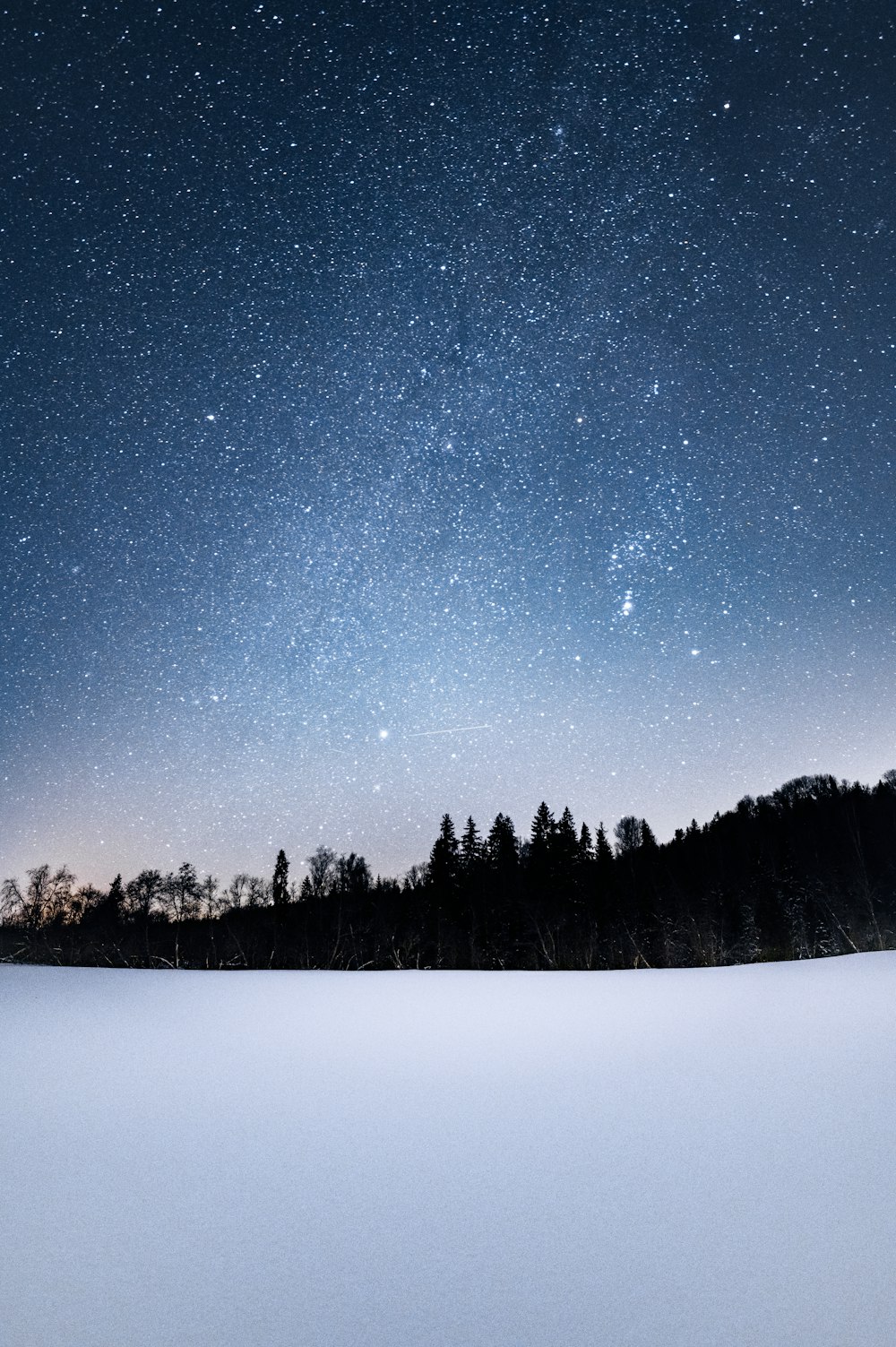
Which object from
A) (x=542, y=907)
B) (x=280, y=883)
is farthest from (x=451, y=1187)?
(x=280, y=883)

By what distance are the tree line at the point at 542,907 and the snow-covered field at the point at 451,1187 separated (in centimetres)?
3535

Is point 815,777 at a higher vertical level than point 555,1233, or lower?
higher

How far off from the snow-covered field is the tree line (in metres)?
35.3

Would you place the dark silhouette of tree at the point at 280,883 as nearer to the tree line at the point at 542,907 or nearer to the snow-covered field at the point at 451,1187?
the tree line at the point at 542,907

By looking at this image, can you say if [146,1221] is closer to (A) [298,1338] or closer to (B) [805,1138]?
(A) [298,1338]

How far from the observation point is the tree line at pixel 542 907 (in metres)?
41.6

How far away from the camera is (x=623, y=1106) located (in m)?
5.47

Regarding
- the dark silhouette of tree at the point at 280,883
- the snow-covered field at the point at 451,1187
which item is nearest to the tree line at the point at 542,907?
the dark silhouette of tree at the point at 280,883

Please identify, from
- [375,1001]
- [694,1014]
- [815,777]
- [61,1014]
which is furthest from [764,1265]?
[815,777]

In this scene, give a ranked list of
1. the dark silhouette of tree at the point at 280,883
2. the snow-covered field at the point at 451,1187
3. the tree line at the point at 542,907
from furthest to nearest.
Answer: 1. the dark silhouette of tree at the point at 280,883
2. the tree line at the point at 542,907
3. the snow-covered field at the point at 451,1187

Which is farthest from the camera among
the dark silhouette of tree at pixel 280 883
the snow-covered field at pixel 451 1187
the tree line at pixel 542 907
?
the dark silhouette of tree at pixel 280 883

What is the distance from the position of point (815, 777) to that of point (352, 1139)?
7377 cm

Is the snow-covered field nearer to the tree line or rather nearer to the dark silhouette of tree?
the tree line

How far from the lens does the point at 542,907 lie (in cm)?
4541
